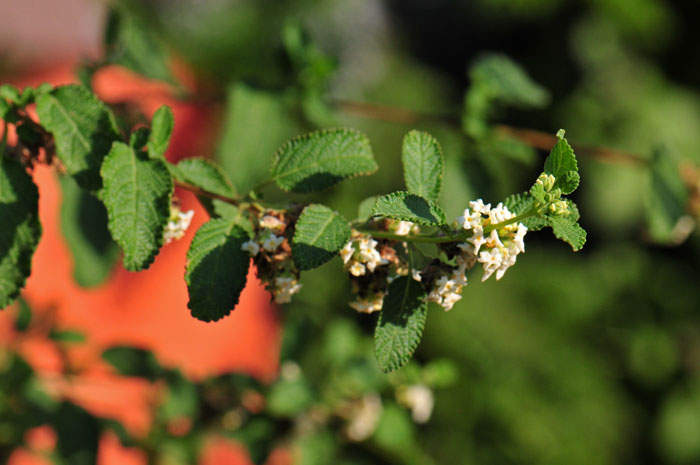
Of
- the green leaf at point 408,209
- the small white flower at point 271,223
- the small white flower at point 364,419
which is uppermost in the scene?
the green leaf at point 408,209

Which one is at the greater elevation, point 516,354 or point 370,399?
point 370,399

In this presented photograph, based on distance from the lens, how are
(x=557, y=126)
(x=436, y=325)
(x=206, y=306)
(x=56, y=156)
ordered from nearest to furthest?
(x=206, y=306)
(x=56, y=156)
(x=436, y=325)
(x=557, y=126)

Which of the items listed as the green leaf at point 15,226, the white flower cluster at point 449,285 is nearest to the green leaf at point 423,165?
the white flower cluster at point 449,285

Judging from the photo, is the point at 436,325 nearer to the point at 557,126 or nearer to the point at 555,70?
the point at 557,126

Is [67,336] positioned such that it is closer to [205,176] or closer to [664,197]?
[205,176]

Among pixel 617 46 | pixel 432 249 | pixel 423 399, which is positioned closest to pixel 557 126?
pixel 617 46

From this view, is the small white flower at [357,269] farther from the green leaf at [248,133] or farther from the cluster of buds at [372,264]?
the green leaf at [248,133]
